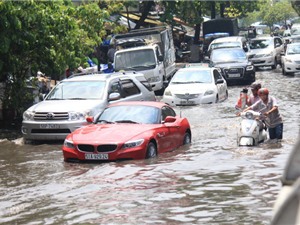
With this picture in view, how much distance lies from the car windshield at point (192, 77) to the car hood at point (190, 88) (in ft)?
1.33

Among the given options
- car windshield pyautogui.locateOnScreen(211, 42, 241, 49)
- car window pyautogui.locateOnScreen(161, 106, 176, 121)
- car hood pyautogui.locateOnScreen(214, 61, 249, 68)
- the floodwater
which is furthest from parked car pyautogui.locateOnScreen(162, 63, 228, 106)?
car windshield pyautogui.locateOnScreen(211, 42, 241, 49)

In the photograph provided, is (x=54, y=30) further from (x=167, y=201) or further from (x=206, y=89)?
(x=167, y=201)

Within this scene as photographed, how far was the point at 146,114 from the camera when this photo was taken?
13.7 metres

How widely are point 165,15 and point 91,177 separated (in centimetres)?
3682

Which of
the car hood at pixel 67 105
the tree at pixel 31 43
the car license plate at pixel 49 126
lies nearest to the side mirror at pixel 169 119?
the car hood at pixel 67 105

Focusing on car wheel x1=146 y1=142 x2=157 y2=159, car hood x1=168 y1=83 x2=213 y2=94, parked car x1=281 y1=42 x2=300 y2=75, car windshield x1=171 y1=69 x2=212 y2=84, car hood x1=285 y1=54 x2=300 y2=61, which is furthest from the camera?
car hood x1=285 y1=54 x2=300 y2=61

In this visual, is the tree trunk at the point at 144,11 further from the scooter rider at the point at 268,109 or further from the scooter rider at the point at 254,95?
the scooter rider at the point at 268,109

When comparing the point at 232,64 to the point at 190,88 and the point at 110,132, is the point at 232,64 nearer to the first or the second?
the point at 190,88

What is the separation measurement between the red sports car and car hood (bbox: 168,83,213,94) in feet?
27.2

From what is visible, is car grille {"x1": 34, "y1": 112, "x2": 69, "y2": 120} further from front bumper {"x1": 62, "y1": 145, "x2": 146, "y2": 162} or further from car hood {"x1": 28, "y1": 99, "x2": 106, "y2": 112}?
front bumper {"x1": 62, "y1": 145, "x2": 146, "y2": 162}

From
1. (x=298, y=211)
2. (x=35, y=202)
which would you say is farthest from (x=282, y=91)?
(x=298, y=211)

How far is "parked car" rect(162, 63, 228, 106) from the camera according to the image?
22.6m

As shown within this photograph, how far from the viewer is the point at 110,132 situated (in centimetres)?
1261

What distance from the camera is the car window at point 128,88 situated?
1807 cm
